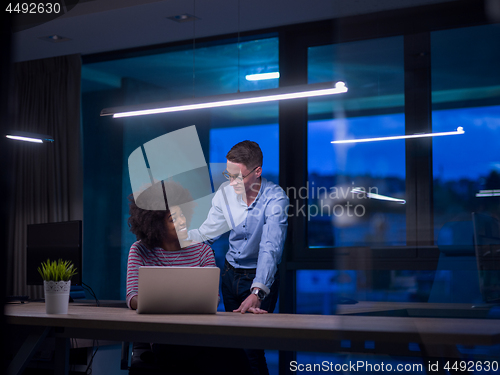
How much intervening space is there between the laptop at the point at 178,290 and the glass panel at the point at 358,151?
1.89 meters

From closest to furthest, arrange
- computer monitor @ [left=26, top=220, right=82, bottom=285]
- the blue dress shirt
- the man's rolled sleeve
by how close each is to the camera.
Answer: the man's rolled sleeve < the blue dress shirt < computer monitor @ [left=26, top=220, right=82, bottom=285]

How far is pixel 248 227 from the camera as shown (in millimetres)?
3217

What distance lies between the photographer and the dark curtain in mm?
4848

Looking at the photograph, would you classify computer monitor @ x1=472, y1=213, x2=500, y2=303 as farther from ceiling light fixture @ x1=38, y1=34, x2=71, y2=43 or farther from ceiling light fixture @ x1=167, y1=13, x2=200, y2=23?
ceiling light fixture @ x1=38, y1=34, x2=71, y2=43

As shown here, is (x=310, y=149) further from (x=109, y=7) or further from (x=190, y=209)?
(x=109, y=7)

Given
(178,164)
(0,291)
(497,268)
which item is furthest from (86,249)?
(0,291)

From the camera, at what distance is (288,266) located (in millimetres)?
4098

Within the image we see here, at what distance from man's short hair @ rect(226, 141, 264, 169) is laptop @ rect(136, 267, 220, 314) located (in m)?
1.18

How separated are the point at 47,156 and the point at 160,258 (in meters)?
2.78

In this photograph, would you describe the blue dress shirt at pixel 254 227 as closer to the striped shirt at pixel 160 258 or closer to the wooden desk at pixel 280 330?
the striped shirt at pixel 160 258

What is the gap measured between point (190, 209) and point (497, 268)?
1574 millimetres

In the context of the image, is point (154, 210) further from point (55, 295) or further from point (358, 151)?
point (358, 151)

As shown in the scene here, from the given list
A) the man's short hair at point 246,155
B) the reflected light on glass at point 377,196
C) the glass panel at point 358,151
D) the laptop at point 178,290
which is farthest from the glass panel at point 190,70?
the laptop at point 178,290

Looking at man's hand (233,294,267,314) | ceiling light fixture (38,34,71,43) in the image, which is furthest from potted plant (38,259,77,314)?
ceiling light fixture (38,34,71,43)
